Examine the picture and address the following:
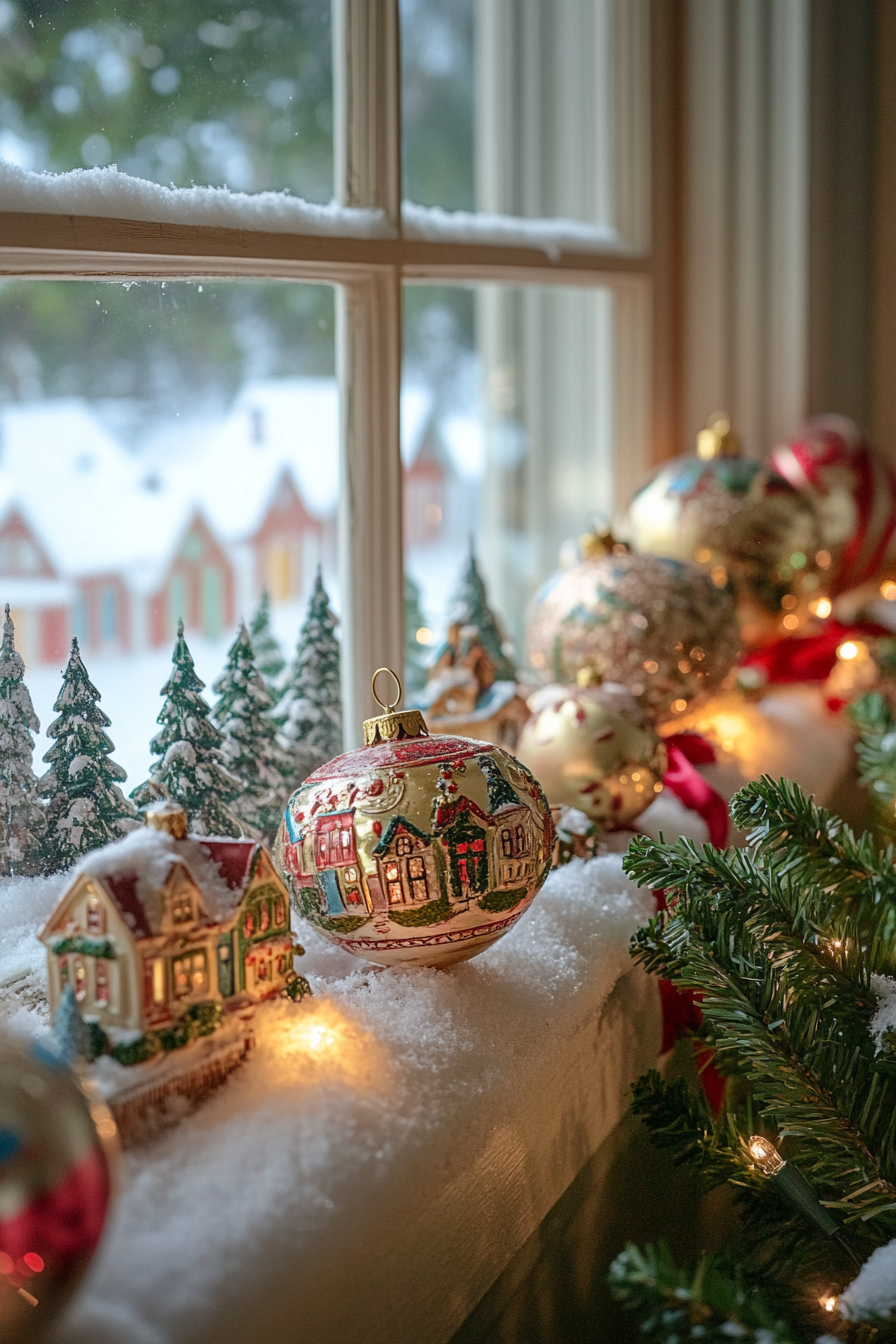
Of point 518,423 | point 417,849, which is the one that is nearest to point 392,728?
point 417,849

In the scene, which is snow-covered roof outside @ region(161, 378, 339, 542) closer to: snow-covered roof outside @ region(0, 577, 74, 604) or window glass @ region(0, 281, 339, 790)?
window glass @ region(0, 281, 339, 790)

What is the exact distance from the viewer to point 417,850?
70 centimetres

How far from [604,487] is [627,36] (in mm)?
565

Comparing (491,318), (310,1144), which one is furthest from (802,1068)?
(491,318)

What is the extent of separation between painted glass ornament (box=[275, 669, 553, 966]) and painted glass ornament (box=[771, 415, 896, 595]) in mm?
874

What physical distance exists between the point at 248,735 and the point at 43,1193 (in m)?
0.47

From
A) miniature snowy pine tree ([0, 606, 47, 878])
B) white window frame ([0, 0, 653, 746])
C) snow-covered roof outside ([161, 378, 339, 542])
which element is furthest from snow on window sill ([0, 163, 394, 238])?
miniature snowy pine tree ([0, 606, 47, 878])

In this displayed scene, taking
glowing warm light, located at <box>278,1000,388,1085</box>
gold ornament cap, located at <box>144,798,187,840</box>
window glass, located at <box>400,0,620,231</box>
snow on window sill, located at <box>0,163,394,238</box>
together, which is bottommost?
glowing warm light, located at <box>278,1000,388,1085</box>

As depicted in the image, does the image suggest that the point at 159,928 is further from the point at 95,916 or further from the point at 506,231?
the point at 506,231

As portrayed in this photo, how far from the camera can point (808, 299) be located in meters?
1.71

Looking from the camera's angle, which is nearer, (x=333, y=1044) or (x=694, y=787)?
(x=333, y=1044)

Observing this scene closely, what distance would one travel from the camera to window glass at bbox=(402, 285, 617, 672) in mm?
1545

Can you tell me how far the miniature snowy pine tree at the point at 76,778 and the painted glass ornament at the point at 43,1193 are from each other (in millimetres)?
304

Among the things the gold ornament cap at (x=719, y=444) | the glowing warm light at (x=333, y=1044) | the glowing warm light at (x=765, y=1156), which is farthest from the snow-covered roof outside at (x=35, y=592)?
the gold ornament cap at (x=719, y=444)
